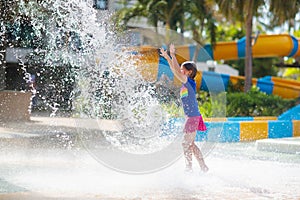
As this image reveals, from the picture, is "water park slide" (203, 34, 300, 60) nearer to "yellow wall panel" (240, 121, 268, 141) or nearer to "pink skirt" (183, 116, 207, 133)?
"yellow wall panel" (240, 121, 268, 141)

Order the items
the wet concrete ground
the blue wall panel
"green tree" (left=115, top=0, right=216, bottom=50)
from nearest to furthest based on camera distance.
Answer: the wet concrete ground
the blue wall panel
"green tree" (left=115, top=0, right=216, bottom=50)

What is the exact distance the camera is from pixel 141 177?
5969 millimetres

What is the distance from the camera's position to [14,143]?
29.2 ft

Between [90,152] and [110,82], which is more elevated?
[110,82]

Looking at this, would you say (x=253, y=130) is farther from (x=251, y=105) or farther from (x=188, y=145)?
(x=188, y=145)

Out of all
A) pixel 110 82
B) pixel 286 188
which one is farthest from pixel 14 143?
pixel 286 188

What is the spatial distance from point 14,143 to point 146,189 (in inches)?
169

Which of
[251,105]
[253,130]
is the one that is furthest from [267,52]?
[253,130]

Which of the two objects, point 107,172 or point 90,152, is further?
point 90,152

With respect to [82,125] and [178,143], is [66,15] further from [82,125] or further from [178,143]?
[178,143]

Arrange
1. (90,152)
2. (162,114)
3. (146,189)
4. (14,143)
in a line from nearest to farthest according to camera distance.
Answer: (146,189), (162,114), (90,152), (14,143)

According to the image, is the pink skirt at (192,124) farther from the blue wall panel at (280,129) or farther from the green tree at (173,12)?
→ the green tree at (173,12)

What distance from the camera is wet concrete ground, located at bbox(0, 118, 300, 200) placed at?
4.98 metres

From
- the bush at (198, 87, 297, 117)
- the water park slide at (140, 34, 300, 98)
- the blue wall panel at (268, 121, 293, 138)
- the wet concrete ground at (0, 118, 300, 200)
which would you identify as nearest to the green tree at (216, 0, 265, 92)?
the water park slide at (140, 34, 300, 98)
